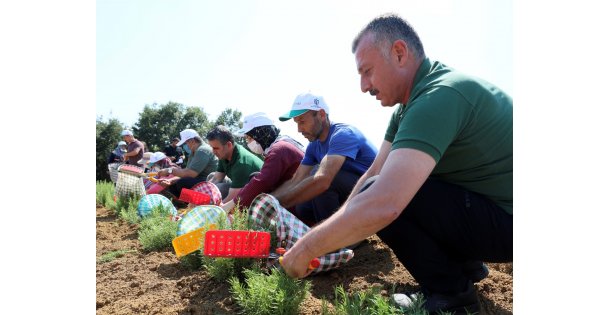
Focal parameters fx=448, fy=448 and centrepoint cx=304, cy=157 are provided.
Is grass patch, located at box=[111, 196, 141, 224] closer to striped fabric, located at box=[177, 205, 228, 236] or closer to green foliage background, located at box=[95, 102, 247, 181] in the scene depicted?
striped fabric, located at box=[177, 205, 228, 236]

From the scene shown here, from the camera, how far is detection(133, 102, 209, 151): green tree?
37.0 metres

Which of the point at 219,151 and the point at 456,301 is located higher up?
the point at 456,301

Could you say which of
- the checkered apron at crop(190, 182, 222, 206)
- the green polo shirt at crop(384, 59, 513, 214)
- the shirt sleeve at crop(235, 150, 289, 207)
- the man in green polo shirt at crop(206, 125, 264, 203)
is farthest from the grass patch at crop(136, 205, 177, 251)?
the green polo shirt at crop(384, 59, 513, 214)

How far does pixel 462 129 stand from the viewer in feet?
5.40

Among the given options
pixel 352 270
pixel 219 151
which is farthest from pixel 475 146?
pixel 219 151

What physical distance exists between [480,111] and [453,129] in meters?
0.23

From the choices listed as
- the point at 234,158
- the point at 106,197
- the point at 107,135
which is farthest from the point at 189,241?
the point at 107,135

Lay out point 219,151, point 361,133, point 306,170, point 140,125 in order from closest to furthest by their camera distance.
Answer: point 361,133 < point 306,170 < point 219,151 < point 140,125

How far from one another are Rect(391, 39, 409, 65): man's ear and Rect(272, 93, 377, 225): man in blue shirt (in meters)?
1.24

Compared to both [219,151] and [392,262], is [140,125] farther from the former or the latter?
[392,262]

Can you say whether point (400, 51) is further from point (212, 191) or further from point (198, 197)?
point (212, 191)

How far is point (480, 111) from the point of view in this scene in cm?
166

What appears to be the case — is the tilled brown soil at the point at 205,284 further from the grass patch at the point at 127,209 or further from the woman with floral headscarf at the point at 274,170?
the grass patch at the point at 127,209

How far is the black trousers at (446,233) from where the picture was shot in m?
1.86
